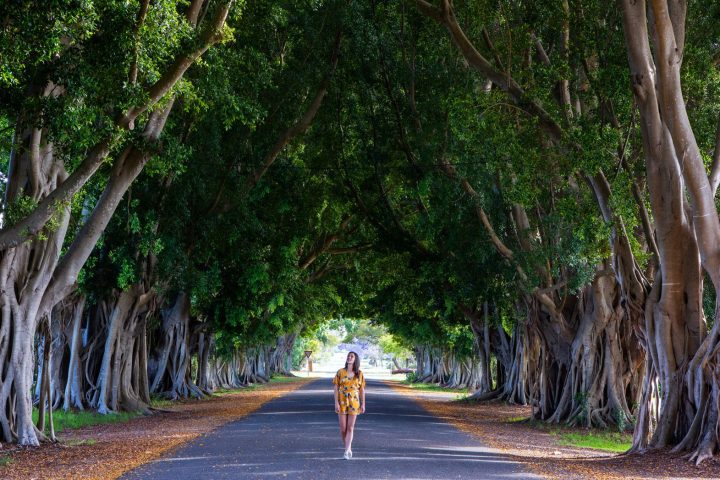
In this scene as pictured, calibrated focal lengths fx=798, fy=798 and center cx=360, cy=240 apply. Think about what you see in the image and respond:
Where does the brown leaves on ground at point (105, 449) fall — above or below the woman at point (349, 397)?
below

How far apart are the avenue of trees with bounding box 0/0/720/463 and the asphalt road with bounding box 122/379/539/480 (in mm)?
3120

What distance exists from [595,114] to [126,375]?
547 inches

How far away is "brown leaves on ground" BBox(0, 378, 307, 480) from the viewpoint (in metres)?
9.93

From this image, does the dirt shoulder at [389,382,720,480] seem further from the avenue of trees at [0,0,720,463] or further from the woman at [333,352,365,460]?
the woman at [333,352,365,460]

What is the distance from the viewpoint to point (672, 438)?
40.9 ft

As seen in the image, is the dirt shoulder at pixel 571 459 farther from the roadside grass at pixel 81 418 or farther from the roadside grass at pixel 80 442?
the roadside grass at pixel 81 418

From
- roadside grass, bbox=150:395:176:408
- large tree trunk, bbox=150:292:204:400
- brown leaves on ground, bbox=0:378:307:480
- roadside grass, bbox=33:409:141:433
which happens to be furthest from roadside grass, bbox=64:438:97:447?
large tree trunk, bbox=150:292:204:400

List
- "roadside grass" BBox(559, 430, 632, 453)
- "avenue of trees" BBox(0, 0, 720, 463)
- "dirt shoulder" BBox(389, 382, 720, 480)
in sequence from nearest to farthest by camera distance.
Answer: "dirt shoulder" BBox(389, 382, 720, 480), "avenue of trees" BBox(0, 0, 720, 463), "roadside grass" BBox(559, 430, 632, 453)

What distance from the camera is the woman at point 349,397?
10977 mm

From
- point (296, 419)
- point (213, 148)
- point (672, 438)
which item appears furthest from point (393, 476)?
point (213, 148)

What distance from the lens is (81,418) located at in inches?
727

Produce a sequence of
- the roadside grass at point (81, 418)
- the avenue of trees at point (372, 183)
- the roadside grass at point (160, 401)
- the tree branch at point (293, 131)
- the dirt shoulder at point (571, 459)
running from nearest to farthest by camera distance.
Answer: the dirt shoulder at point (571, 459), the avenue of trees at point (372, 183), the roadside grass at point (81, 418), the tree branch at point (293, 131), the roadside grass at point (160, 401)

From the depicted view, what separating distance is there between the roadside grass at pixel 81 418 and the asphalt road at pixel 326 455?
3.32 meters

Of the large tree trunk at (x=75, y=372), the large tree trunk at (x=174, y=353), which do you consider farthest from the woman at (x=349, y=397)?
the large tree trunk at (x=174, y=353)
